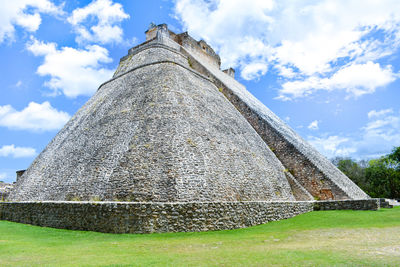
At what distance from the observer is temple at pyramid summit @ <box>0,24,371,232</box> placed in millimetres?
9688

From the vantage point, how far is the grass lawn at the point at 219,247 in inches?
214

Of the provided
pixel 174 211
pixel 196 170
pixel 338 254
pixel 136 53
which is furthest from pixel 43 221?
pixel 136 53

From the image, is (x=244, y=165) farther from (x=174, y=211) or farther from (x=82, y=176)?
(x=82, y=176)

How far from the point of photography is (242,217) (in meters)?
10.2

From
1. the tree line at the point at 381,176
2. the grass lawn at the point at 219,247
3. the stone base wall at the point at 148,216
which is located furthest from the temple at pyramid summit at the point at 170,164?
the tree line at the point at 381,176

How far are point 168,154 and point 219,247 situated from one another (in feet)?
15.1

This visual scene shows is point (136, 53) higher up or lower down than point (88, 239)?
higher up

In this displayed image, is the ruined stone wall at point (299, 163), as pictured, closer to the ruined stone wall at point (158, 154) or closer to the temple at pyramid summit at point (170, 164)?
the temple at pyramid summit at point (170, 164)

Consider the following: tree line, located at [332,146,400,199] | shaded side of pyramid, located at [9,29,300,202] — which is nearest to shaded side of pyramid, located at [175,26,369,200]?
shaded side of pyramid, located at [9,29,300,202]

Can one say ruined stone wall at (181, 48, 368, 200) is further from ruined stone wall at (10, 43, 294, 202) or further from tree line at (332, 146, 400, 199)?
tree line at (332, 146, 400, 199)

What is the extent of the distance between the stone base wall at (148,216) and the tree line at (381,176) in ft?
107

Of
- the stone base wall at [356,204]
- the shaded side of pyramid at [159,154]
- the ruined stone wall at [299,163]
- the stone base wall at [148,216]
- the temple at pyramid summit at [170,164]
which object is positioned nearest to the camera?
the stone base wall at [148,216]

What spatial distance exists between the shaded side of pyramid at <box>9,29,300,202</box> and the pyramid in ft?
0.14

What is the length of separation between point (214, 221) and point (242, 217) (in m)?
1.28
